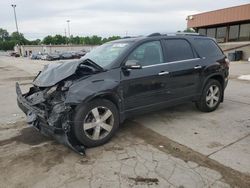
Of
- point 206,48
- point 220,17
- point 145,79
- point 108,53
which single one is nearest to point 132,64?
point 145,79

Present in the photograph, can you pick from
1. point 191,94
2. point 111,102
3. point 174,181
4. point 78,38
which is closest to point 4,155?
point 111,102

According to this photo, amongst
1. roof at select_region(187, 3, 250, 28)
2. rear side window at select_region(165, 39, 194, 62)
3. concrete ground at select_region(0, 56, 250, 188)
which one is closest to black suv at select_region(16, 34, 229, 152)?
rear side window at select_region(165, 39, 194, 62)

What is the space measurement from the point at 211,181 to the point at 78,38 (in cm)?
11277

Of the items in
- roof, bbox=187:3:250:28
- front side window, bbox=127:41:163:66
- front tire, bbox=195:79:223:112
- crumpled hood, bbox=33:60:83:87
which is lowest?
front tire, bbox=195:79:223:112

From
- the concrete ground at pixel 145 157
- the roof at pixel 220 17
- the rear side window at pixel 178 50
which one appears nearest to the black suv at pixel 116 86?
the rear side window at pixel 178 50

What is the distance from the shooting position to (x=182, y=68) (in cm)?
503

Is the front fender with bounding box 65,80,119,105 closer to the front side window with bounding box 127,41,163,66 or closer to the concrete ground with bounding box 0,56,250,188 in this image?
the front side window with bounding box 127,41,163,66

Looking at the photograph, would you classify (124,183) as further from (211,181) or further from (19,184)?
(19,184)

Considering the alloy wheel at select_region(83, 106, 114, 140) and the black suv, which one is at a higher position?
the black suv

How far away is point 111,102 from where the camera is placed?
4.11 meters

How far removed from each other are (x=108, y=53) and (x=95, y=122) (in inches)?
61.1

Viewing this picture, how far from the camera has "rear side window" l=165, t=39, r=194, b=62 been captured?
4934mm

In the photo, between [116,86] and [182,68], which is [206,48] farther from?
[116,86]

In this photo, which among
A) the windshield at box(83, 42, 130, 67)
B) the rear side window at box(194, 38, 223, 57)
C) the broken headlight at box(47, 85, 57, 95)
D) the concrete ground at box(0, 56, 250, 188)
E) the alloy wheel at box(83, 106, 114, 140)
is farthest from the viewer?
the rear side window at box(194, 38, 223, 57)
